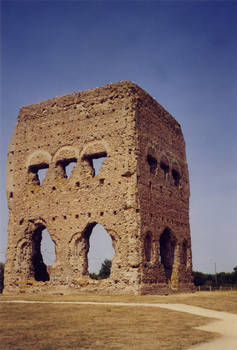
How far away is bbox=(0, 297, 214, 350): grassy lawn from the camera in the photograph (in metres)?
5.72

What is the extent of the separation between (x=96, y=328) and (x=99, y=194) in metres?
8.73

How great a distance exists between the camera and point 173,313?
357 inches

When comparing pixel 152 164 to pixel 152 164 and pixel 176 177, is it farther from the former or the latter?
pixel 176 177

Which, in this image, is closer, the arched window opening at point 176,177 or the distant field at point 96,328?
the distant field at point 96,328

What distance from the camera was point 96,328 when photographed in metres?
6.98

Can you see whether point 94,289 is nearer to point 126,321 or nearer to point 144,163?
point 144,163

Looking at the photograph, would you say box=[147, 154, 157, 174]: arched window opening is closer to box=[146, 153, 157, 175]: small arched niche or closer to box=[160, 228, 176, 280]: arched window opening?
box=[146, 153, 157, 175]: small arched niche

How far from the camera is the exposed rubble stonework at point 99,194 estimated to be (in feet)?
48.3

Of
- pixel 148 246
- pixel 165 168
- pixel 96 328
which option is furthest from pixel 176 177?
pixel 96 328

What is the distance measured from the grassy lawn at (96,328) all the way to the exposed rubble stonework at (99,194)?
5.03 m

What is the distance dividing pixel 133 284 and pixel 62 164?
6242mm

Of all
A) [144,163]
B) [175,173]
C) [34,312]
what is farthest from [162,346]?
[175,173]

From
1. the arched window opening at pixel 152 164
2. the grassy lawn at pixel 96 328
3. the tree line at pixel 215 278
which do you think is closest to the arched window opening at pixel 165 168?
the arched window opening at pixel 152 164

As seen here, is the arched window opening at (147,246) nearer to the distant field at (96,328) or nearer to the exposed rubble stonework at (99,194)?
the exposed rubble stonework at (99,194)
